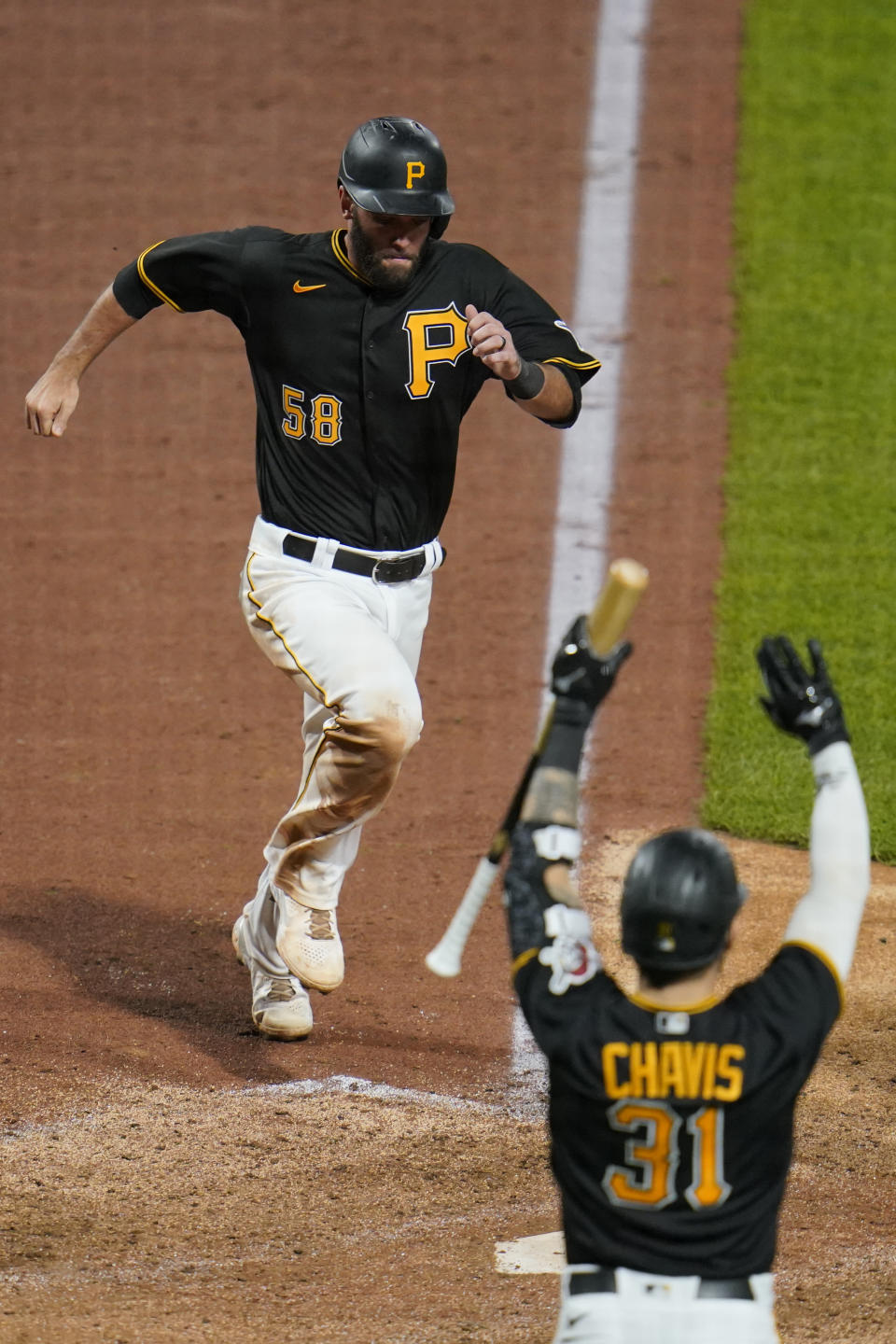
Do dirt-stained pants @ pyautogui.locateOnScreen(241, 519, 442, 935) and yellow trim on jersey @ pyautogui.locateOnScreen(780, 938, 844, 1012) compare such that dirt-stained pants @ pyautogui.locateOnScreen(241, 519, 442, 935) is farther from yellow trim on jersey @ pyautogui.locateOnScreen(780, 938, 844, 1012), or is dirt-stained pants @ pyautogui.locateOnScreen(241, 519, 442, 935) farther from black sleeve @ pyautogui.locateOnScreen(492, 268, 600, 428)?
yellow trim on jersey @ pyautogui.locateOnScreen(780, 938, 844, 1012)

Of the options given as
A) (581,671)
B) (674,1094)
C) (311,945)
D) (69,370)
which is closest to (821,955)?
(674,1094)

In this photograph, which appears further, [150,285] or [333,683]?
[150,285]

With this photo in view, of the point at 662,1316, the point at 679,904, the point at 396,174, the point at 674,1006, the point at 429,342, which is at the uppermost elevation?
the point at 396,174

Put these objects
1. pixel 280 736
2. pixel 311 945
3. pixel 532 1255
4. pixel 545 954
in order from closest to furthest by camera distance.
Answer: pixel 545 954 < pixel 532 1255 < pixel 311 945 < pixel 280 736

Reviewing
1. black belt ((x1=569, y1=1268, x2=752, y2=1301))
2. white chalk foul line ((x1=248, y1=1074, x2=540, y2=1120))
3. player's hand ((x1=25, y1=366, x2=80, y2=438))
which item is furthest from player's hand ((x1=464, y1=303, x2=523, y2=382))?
black belt ((x1=569, y1=1268, x2=752, y2=1301))

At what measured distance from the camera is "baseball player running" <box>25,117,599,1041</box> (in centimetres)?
473

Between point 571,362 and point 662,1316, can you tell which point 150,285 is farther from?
point 662,1316

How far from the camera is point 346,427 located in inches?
192

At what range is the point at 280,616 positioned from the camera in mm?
4836

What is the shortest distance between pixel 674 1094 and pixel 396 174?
272cm

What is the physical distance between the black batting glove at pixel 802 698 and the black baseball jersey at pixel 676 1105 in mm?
409

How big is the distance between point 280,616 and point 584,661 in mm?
1836

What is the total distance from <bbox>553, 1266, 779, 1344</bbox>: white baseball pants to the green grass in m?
3.67

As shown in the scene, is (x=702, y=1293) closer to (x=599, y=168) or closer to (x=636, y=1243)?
(x=636, y=1243)
